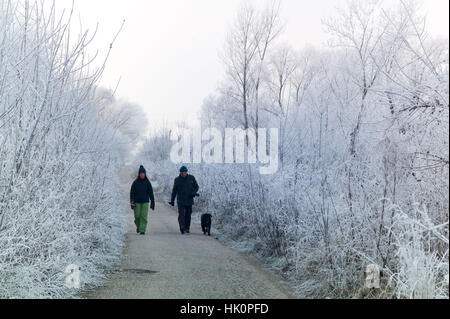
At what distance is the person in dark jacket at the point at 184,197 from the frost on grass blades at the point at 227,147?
5.63 ft

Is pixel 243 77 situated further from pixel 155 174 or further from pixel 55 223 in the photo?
pixel 155 174

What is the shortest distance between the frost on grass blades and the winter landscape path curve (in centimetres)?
304

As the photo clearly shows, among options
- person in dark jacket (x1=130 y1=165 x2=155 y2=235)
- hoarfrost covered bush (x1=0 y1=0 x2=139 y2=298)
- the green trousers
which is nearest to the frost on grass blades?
person in dark jacket (x1=130 y1=165 x2=155 y2=235)

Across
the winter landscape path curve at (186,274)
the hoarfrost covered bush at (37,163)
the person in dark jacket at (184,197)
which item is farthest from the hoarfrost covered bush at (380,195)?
the hoarfrost covered bush at (37,163)

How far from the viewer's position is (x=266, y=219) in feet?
32.7

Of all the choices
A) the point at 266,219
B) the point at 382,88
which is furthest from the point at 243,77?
the point at 382,88

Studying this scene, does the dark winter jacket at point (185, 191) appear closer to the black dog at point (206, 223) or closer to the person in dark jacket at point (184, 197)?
the person in dark jacket at point (184, 197)

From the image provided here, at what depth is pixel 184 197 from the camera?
12.5 m

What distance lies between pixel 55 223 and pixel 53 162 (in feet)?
2.74

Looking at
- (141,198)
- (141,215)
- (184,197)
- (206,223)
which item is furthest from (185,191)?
(141,215)

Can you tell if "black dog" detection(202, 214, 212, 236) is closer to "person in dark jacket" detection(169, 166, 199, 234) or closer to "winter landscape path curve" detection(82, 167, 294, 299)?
"person in dark jacket" detection(169, 166, 199, 234)

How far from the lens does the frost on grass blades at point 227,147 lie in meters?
13.8

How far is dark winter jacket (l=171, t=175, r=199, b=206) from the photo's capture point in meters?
12.5

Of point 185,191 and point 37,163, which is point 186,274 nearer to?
point 37,163
